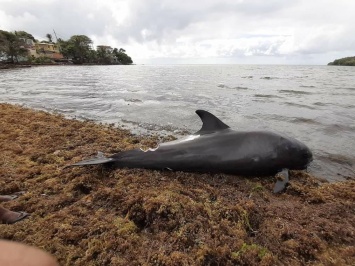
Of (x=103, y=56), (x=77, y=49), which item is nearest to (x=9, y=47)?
(x=77, y=49)

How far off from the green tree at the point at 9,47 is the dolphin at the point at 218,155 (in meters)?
89.7

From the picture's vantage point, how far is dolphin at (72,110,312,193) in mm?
5902

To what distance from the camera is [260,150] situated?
602cm

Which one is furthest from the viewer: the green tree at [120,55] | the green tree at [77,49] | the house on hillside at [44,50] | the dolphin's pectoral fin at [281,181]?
the green tree at [120,55]

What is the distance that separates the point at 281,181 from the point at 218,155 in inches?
54.1

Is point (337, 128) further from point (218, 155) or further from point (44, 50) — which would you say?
point (44, 50)

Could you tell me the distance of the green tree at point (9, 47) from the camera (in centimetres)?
7941

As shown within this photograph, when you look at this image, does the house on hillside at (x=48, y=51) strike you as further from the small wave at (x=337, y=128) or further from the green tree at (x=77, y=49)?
the small wave at (x=337, y=128)

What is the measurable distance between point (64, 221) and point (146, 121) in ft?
26.7

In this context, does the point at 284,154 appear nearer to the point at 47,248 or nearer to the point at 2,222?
the point at 47,248

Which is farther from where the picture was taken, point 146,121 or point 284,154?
point 146,121

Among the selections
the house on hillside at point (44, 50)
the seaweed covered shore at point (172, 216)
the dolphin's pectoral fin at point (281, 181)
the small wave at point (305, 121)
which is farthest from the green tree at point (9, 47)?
the dolphin's pectoral fin at point (281, 181)

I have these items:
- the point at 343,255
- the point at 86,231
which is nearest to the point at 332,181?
the point at 343,255

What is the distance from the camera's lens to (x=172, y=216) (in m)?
4.27
